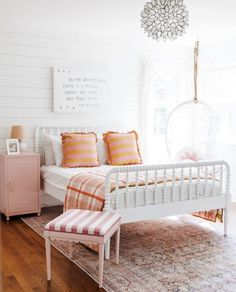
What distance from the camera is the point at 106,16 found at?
455 centimetres

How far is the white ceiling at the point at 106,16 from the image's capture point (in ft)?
13.3

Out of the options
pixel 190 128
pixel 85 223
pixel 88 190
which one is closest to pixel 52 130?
pixel 88 190

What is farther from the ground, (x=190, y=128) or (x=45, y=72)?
(x=45, y=72)

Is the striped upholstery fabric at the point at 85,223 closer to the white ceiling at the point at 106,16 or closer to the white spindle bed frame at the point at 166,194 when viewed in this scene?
the white spindle bed frame at the point at 166,194

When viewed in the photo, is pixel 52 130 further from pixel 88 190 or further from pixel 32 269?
pixel 32 269

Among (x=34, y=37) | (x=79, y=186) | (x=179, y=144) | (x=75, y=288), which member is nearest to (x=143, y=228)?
(x=79, y=186)

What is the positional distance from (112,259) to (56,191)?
1.39 m

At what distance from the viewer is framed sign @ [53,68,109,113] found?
17.4 feet

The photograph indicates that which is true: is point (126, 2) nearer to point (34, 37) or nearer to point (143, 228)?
point (34, 37)

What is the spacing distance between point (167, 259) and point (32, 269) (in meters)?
1.15

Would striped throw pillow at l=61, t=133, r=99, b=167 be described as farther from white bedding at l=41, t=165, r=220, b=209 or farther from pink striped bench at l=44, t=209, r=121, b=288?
pink striped bench at l=44, t=209, r=121, b=288

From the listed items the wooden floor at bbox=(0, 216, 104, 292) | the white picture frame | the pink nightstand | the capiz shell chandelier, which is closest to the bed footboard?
the wooden floor at bbox=(0, 216, 104, 292)

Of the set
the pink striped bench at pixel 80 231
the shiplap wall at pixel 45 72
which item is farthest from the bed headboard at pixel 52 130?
the pink striped bench at pixel 80 231

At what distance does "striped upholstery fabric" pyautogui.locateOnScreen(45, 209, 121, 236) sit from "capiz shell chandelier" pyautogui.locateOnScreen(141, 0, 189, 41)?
1.62 m
